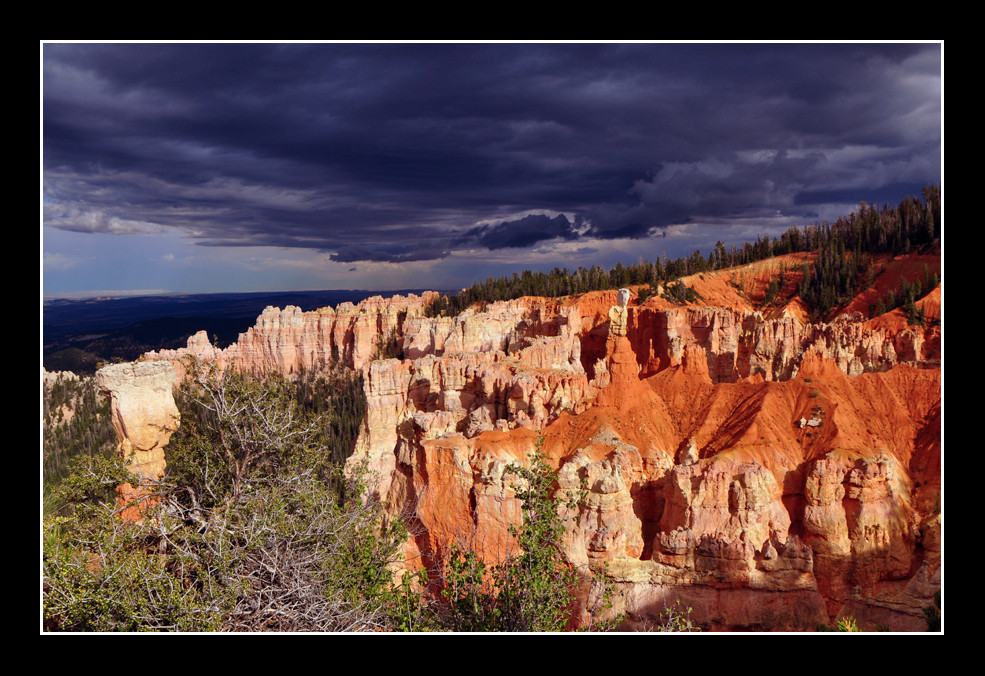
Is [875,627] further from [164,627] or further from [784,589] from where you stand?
[164,627]

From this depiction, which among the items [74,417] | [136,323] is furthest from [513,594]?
[136,323]

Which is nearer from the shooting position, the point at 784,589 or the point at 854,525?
the point at 784,589

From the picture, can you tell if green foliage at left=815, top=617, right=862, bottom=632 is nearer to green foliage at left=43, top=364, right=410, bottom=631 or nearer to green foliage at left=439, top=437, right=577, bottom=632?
green foliage at left=439, top=437, right=577, bottom=632

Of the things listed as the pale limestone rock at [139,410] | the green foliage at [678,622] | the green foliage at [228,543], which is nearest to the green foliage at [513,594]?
the green foliage at [228,543]

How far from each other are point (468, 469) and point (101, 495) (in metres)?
13.8

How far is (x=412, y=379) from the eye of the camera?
35344 mm

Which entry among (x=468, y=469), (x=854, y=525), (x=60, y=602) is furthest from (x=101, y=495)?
(x=854, y=525)

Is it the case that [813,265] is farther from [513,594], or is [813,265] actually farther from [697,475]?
[513,594]

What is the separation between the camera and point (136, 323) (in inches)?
2470

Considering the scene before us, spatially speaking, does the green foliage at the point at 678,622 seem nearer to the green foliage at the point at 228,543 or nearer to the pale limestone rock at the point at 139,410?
the green foliage at the point at 228,543

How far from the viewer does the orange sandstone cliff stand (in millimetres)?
20594

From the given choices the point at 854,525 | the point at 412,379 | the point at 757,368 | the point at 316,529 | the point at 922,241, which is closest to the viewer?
the point at 316,529

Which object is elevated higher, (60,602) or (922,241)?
(922,241)

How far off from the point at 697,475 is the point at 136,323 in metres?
63.4
